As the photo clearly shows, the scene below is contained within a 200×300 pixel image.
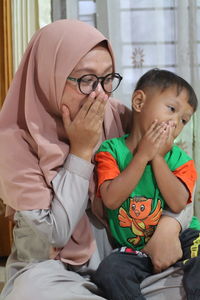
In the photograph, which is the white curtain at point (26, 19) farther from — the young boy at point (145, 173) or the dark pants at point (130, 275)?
the dark pants at point (130, 275)

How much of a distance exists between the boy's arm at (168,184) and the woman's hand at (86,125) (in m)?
0.20

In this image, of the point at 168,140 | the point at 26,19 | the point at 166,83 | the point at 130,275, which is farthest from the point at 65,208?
the point at 26,19

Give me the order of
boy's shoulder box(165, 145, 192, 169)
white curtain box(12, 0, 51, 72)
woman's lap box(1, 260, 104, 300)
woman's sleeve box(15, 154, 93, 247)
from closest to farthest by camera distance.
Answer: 1. woman's lap box(1, 260, 104, 300)
2. woman's sleeve box(15, 154, 93, 247)
3. boy's shoulder box(165, 145, 192, 169)
4. white curtain box(12, 0, 51, 72)

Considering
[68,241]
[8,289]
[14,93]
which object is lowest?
[8,289]

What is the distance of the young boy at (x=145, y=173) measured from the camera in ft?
4.42

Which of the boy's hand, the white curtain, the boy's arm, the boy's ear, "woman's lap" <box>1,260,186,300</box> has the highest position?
the white curtain

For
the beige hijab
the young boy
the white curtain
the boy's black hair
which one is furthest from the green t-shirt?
the white curtain

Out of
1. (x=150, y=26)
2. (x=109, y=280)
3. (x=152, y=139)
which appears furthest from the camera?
(x=150, y=26)

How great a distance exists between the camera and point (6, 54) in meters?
2.76

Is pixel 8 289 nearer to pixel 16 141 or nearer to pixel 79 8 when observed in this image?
pixel 16 141

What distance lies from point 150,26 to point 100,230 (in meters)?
1.50

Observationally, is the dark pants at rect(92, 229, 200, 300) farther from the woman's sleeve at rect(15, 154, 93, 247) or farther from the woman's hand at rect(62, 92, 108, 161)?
the woman's hand at rect(62, 92, 108, 161)

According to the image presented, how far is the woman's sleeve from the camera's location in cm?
133

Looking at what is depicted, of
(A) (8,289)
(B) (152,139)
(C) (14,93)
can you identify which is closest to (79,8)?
(C) (14,93)
